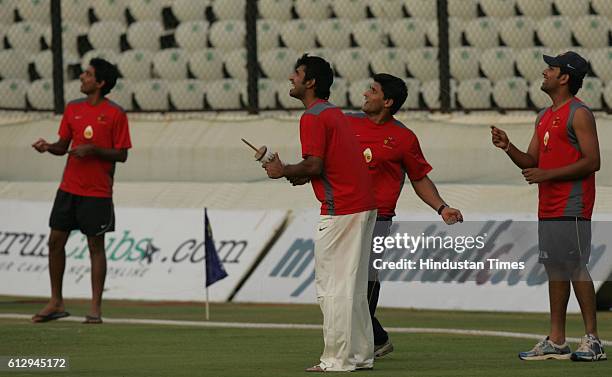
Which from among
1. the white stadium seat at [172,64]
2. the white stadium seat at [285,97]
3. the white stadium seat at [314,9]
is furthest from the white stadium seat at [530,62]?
the white stadium seat at [172,64]

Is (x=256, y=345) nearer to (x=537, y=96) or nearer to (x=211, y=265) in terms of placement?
(x=211, y=265)

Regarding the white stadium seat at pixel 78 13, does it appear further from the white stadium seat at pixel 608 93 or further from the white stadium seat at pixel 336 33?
the white stadium seat at pixel 608 93

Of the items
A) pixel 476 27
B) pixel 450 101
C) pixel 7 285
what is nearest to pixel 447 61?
pixel 450 101

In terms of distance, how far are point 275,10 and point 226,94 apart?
1.69m

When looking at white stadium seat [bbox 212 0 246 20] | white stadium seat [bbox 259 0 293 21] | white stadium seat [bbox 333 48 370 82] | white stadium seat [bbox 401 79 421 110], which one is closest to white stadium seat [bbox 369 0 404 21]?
white stadium seat [bbox 333 48 370 82]

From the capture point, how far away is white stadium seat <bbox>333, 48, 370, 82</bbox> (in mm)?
20672

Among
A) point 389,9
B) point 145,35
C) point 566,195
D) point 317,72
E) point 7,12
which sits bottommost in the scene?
point 566,195

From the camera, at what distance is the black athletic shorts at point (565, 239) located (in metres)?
9.23

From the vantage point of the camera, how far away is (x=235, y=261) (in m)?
15.0

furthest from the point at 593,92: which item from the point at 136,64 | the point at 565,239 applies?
the point at 565,239

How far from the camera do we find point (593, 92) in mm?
18656

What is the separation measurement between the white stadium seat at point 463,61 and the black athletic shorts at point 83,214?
26.0ft

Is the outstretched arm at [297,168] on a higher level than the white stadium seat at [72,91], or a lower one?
lower

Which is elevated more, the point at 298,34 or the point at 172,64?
the point at 298,34
